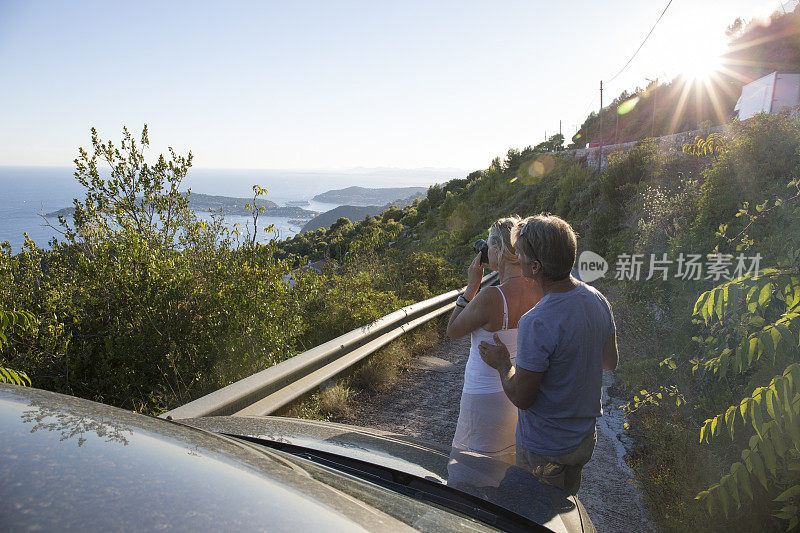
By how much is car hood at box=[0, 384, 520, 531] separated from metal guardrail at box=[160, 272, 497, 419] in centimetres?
128

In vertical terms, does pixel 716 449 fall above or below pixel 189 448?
below

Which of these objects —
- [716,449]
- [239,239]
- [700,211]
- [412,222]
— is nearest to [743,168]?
[700,211]

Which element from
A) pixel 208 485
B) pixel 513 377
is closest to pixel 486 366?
pixel 513 377

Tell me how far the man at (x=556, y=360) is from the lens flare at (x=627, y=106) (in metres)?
64.2

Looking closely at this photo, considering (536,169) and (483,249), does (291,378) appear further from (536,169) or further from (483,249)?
(536,169)

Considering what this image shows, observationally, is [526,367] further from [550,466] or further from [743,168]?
[743,168]

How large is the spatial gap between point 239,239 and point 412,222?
3876cm

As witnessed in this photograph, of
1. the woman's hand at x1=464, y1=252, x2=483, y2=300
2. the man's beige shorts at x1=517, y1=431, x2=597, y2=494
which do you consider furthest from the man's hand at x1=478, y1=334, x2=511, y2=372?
the woman's hand at x1=464, y1=252, x2=483, y2=300

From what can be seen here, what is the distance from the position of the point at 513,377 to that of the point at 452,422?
2.48 metres

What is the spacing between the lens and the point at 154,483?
120 cm

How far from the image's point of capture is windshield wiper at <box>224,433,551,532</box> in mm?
1702

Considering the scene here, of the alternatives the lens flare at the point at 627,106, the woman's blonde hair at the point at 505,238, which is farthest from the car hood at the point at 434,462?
the lens flare at the point at 627,106

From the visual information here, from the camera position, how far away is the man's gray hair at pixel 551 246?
2.29m

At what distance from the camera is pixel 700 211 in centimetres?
870
